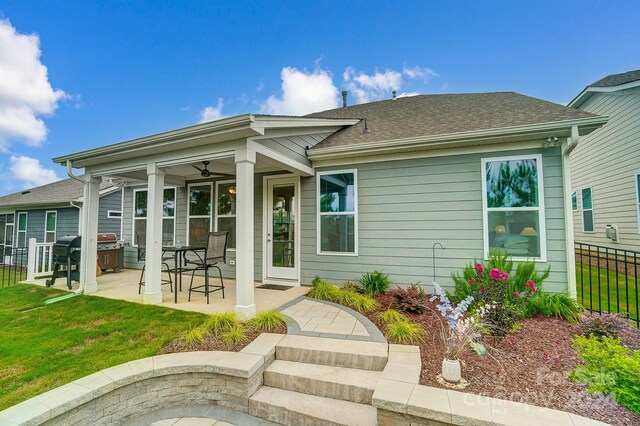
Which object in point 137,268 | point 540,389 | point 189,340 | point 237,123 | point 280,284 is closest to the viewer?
point 540,389

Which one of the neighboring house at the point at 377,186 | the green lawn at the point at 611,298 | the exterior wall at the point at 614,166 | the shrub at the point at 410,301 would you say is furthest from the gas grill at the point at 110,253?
the exterior wall at the point at 614,166

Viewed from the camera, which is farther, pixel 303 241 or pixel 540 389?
pixel 303 241

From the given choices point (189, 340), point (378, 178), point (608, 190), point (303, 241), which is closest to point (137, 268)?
point (303, 241)

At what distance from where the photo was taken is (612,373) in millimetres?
2168

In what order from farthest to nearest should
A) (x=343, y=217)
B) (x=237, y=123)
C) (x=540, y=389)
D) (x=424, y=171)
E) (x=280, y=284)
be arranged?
(x=280, y=284) → (x=343, y=217) → (x=424, y=171) → (x=237, y=123) → (x=540, y=389)

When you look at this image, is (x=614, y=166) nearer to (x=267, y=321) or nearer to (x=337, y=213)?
(x=337, y=213)

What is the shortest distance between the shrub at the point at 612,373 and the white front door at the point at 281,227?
444 cm

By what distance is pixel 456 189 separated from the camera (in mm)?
4766

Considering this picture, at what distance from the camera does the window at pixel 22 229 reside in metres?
11.8

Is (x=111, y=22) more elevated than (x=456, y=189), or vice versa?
(x=111, y=22)

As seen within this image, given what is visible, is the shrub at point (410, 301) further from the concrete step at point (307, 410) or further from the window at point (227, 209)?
the window at point (227, 209)

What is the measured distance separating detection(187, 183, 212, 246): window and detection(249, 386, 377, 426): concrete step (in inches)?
201

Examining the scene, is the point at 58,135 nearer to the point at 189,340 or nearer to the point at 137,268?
the point at 137,268

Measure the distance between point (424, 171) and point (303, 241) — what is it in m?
2.75
